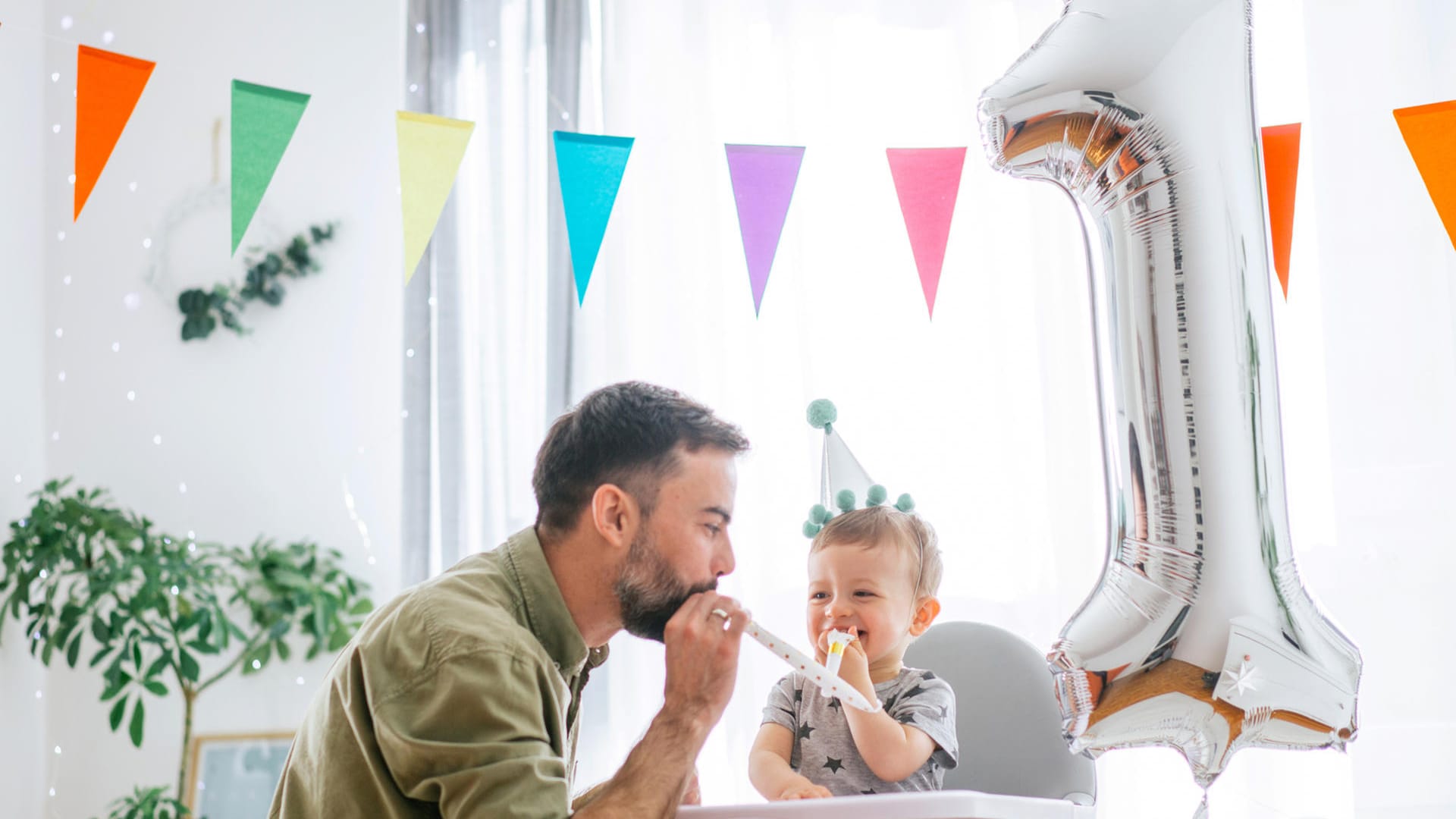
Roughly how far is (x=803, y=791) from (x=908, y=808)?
0.72m

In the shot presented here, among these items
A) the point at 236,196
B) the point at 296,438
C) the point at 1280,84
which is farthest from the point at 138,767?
the point at 1280,84

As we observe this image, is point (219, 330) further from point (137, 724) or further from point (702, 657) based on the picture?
point (702, 657)

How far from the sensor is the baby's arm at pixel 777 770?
1355 mm

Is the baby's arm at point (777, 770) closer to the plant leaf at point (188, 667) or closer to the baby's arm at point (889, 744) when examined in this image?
the baby's arm at point (889, 744)

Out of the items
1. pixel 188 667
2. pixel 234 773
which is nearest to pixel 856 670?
pixel 188 667

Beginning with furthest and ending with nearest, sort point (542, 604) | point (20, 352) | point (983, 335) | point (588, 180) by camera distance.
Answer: point (983, 335), point (20, 352), point (588, 180), point (542, 604)

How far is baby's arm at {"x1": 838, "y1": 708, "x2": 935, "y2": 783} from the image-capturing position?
53.6 inches

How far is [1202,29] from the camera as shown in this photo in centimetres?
59

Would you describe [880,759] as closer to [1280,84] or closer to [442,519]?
[442,519]

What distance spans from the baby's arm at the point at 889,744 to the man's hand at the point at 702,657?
33cm

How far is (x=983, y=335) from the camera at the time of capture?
2.56 metres

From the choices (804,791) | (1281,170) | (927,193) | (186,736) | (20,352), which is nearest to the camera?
(804,791)

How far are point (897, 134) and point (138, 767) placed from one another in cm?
220

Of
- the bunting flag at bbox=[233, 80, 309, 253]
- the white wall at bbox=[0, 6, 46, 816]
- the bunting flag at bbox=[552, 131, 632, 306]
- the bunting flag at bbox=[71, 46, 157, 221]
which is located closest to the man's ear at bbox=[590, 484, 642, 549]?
the bunting flag at bbox=[552, 131, 632, 306]
